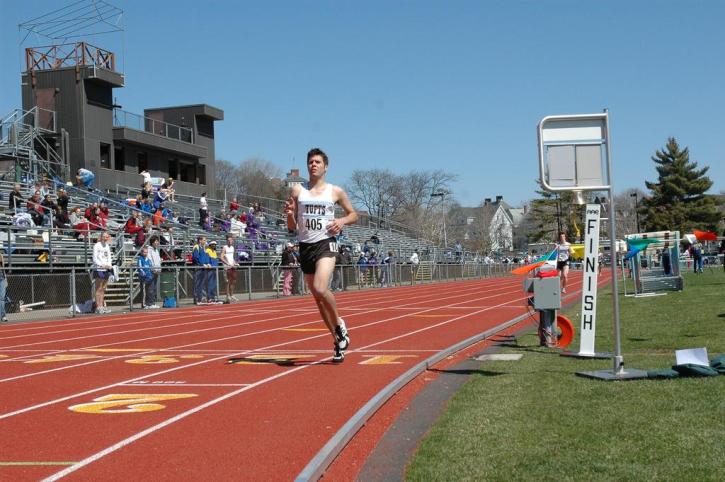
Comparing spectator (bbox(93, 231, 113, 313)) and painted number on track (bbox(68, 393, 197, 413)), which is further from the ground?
spectator (bbox(93, 231, 113, 313))

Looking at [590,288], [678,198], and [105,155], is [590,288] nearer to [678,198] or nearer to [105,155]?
[105,155]

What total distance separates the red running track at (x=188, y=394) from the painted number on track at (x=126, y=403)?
1 cm

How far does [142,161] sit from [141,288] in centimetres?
2392

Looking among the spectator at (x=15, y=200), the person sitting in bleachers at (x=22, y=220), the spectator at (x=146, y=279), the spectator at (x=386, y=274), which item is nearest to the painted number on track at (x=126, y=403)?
the spectator at (x=146, y=279)

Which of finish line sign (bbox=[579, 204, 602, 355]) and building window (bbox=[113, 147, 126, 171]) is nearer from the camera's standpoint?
finish line sign (bbox=[579, 204, 602, 355])

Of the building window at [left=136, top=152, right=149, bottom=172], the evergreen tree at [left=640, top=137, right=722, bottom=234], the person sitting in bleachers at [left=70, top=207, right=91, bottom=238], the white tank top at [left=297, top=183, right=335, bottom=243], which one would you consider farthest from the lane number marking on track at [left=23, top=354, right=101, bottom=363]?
the evergreen tree at [left=640, top=137, right=722, bottom=234]

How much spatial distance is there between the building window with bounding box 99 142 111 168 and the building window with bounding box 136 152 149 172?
275 cm

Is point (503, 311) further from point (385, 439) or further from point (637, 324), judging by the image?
point (385, 439)

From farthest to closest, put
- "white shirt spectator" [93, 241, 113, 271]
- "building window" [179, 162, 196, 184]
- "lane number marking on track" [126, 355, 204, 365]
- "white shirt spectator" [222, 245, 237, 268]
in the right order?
"building window" [179, 162, 196, 184] < "white shirt spectator" [222, 245, 237, 268] < "white shirt spectator" [93, 241, 113, 271] < "lane number marking on track" [126, 355, 204, 365]

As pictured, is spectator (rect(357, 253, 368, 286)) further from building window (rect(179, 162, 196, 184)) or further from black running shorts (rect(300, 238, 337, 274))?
black running shorts (rect(300, 238, 337, 274))

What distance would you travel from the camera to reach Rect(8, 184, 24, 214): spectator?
26.4 m

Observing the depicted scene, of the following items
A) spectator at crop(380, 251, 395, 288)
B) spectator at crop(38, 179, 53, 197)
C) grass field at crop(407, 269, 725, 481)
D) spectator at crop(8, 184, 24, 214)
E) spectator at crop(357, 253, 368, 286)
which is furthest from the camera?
spectator at crop(380, 251, 395, 288)

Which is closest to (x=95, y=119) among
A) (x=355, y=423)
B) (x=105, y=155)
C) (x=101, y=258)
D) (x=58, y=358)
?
(x=105, y=155)

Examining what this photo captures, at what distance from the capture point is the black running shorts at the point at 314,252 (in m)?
9.26
